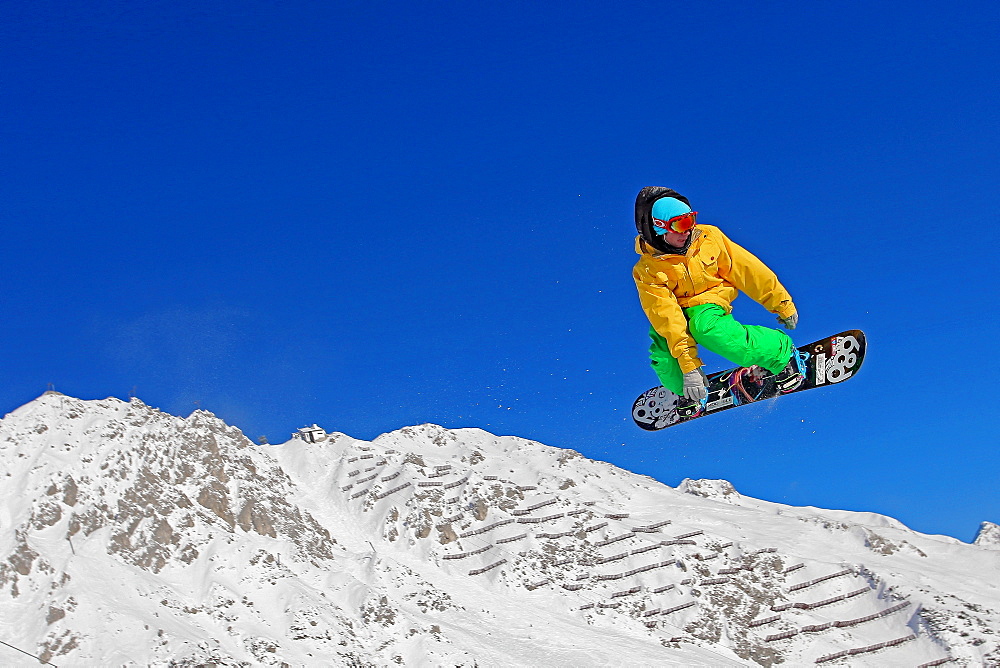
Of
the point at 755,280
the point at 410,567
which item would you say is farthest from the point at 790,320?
the point at 410,567

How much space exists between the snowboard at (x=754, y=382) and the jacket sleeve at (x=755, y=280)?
1377 millimetres

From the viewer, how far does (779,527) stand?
291 ft

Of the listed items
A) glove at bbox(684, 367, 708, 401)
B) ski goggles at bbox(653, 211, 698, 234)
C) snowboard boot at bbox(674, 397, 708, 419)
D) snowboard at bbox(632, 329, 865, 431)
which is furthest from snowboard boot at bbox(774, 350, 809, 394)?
ski goggles at bbox(653, 211, 698, 234)

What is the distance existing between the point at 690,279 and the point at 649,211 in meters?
1.11

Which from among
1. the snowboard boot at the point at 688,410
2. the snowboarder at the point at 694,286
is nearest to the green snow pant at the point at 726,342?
the snowboarder at the point at 694,286

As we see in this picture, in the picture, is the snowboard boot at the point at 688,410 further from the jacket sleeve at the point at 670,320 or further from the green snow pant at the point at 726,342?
the jacket sleeve at the point at 670,320

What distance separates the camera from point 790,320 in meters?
12.6

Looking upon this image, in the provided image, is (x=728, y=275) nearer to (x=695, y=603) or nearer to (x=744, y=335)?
(x=744, y=335)

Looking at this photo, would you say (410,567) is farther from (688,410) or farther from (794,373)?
(794,373)

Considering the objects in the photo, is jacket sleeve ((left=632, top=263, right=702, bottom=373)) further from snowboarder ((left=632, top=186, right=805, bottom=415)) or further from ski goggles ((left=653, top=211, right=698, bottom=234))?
ski goggles ((left=653, top=211, right=698, bottom=234))

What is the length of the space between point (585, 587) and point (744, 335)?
220 feet

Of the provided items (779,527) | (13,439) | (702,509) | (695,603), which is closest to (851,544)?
(779,527)

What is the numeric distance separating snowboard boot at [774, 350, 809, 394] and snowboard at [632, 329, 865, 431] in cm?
7

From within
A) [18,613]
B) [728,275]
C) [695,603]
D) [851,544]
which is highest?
[851,544]
